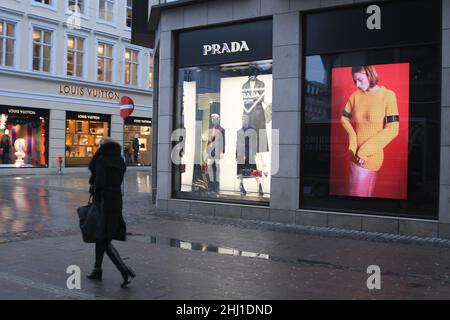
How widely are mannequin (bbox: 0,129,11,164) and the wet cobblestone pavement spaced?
16814mm

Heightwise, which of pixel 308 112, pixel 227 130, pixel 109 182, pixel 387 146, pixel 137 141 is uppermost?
pixel 137 141

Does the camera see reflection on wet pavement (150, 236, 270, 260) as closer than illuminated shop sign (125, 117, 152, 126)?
Yes

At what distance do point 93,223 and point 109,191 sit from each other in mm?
435

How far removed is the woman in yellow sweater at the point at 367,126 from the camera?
35.4ft

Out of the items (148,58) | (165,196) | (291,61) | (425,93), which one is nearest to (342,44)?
(291,61)

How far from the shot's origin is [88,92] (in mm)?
32281

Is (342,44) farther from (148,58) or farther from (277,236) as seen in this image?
(148,58)

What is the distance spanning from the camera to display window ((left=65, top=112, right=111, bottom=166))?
3150 cm

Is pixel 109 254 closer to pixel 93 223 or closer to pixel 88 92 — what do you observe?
pixel 93 223

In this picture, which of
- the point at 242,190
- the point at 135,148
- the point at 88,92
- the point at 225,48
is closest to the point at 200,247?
the point at 242,190

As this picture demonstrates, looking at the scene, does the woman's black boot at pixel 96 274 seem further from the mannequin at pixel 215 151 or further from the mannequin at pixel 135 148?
the mannequin at pixel 135 148

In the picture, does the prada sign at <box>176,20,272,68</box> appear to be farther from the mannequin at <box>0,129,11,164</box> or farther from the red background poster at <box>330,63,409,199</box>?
the mannequin at <box>0,129,11,164</box>

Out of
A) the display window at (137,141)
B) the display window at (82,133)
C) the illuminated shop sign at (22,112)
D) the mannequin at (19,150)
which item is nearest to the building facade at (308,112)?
the illuminated shop sign at (22,112)

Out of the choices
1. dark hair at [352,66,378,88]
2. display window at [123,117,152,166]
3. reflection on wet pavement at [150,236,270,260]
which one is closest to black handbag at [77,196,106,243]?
reflection on wet pavement at [150,236,270,260]
